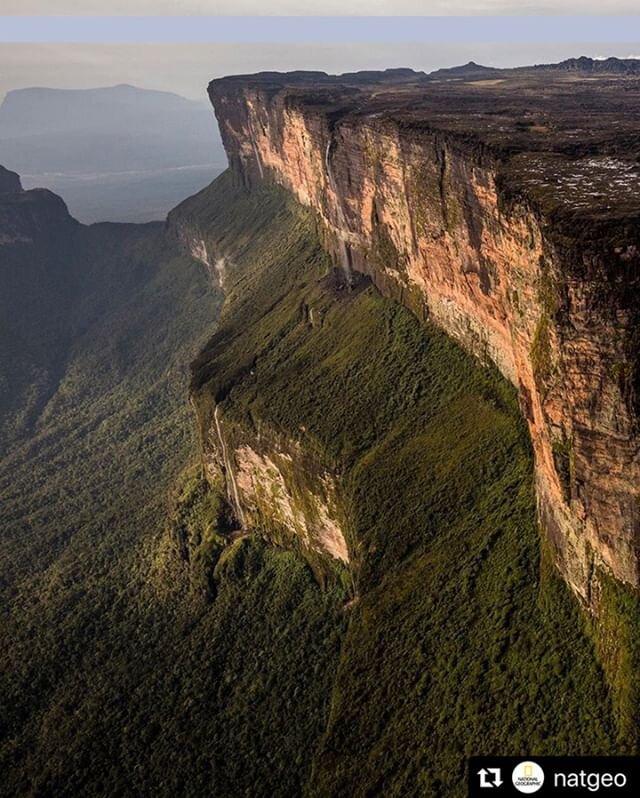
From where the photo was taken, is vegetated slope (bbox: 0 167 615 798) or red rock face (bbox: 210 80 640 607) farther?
vegetated slope (bbox: 0 167 615 798)

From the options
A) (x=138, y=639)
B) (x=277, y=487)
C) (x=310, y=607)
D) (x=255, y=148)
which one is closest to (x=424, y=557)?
(x=310, y=607)

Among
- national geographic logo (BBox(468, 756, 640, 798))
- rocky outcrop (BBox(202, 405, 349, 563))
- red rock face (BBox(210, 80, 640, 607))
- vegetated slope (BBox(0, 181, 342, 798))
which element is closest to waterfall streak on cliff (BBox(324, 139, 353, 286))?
red rock face (BBox(210, 80, 640, 607))

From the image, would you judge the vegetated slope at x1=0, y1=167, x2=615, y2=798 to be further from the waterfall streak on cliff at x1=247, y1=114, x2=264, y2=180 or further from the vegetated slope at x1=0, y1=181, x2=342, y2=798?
the waterfall streak on cliff at x1=247, y1=114, x2=264, y2=180

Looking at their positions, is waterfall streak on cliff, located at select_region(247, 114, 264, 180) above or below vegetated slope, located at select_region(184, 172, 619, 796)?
above

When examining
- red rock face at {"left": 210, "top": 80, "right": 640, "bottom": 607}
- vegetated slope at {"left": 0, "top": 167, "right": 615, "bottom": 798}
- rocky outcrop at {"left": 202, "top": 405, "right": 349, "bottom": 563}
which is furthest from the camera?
rocky outcrop at {"left": 202, "top": 405, "right": 349, "bottom": 563}

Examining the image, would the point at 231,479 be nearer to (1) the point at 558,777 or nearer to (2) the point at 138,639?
(2) the point at 138,639

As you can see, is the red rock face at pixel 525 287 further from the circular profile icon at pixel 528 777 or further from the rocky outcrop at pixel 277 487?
the rocky outcrop at pixel 277 487

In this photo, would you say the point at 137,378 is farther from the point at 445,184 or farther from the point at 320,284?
the point at 445,184
